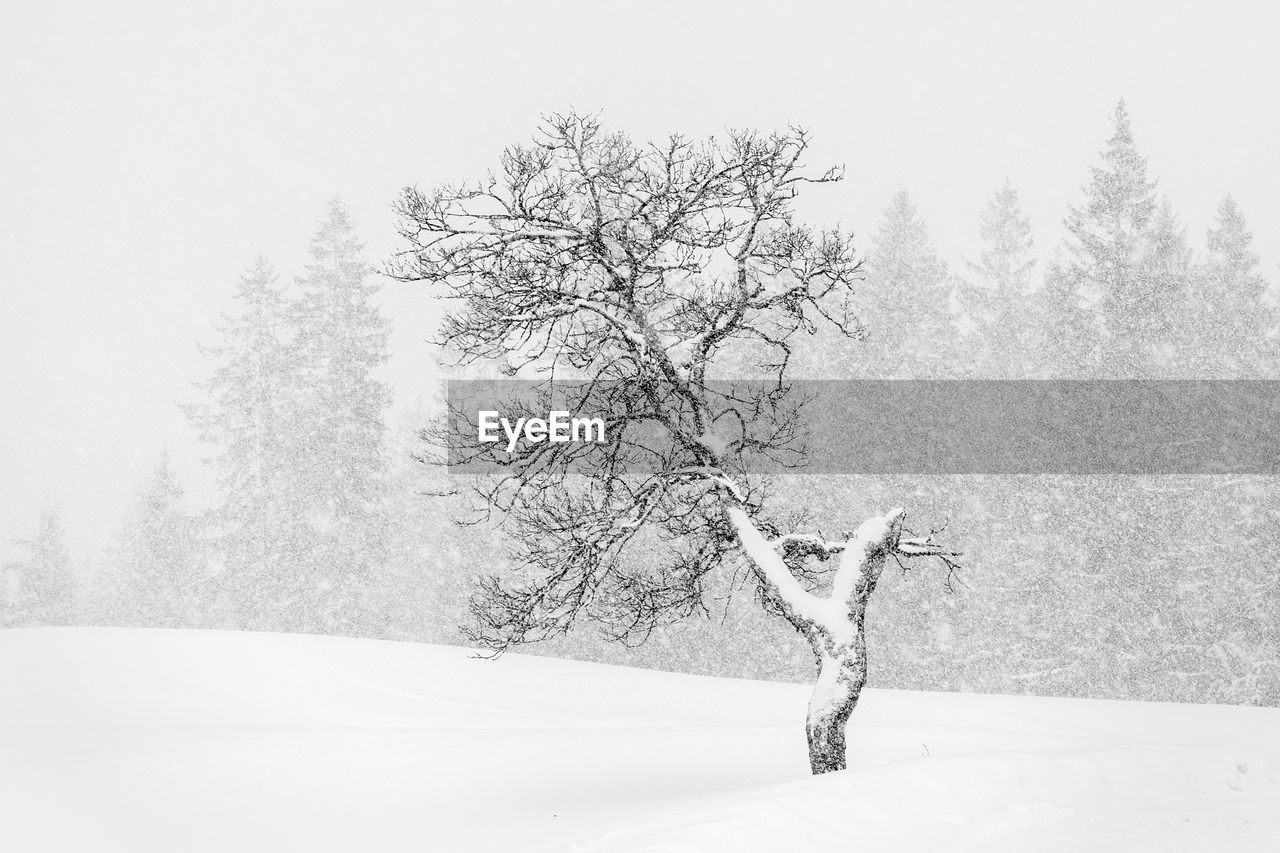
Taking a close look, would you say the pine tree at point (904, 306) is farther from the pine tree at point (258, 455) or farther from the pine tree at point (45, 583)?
the pine tree at point (45, 583)

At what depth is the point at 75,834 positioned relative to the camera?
8156mm

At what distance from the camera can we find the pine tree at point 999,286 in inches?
1141

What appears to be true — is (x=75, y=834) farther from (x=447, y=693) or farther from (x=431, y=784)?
(x=447, y=693)

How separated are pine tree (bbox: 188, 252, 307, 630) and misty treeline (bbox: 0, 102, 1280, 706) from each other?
81mm

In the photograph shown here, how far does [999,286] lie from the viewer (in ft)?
101

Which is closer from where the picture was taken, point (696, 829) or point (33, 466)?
point (696, 829)

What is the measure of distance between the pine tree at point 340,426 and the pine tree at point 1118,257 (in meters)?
19.5

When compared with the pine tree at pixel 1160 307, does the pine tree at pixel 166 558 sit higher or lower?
lower

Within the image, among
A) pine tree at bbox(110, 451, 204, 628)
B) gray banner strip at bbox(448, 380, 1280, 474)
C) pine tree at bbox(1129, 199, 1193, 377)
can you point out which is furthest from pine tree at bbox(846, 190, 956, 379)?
pine tree at bbox(110, 451, 204, 628)

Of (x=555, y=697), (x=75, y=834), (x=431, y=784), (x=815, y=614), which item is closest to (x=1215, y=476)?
(x=555, y=697)

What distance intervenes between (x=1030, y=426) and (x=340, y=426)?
63.4 ft

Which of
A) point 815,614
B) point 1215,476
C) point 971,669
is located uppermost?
point 1215,476

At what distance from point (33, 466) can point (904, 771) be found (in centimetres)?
21577

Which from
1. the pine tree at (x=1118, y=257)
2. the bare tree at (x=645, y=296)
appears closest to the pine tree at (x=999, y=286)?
the pine tree at (x=1118, y=257)
